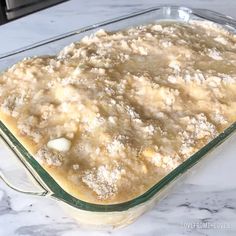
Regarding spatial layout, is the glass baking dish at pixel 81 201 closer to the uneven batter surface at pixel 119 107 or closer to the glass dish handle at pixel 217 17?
the uneven batter surface at pixel 119 107

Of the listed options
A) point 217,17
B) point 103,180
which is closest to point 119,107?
point 103,180

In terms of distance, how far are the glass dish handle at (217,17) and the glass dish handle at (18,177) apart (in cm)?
65

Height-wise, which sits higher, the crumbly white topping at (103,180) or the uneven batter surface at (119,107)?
the uneven batter surface at (119,107)

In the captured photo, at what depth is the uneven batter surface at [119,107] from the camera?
0.80 metres

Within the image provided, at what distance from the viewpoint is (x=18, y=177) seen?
80 cm

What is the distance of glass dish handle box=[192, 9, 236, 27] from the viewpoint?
1226 mm

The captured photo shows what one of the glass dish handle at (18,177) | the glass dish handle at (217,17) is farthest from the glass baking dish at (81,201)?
the glass dish handle at (217,17)

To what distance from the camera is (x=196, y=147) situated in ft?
2.81

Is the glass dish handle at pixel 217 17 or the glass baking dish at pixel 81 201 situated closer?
the glass baking dish at pixel 81 201

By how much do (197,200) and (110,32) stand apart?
1.53ft

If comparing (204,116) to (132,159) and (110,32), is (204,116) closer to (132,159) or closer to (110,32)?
(132,159)

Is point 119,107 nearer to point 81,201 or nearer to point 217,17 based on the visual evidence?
point 81,201

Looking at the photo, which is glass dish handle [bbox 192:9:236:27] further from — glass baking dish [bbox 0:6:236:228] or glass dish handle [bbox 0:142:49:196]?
glass dish handle [bbox 0:142:49:196]

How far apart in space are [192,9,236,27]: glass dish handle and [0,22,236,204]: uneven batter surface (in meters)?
0.13
